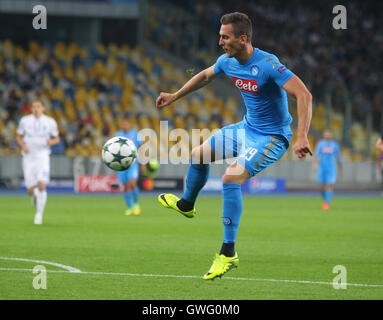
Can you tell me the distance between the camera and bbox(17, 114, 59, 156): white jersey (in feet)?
48.6

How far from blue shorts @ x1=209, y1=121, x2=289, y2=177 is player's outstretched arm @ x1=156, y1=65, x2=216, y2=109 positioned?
0.62 metres

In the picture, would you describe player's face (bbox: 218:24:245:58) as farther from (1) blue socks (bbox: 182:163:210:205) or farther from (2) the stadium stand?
(2) the stadium stand

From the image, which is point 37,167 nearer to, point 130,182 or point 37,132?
point 37,132

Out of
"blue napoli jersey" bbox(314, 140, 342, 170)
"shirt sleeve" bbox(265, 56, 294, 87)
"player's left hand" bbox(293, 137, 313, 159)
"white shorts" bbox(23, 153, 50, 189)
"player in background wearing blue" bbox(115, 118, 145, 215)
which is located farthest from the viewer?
"blue napoli jersey" bbox(314, 140, 342, 170)

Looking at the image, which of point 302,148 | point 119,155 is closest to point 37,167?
point 119,155

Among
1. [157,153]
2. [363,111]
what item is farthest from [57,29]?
[363,111]

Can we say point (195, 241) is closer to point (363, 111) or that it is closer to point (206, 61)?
point (363, 111)

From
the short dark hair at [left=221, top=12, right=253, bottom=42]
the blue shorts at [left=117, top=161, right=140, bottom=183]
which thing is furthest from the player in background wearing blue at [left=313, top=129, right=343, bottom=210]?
the short dark hair at [left=221, top=12, right=253, bottom=42]

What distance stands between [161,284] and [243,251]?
3514mm

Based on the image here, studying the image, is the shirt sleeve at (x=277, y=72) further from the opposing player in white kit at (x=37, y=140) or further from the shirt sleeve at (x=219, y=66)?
the opposing player in white kit at (x=37, y=140)

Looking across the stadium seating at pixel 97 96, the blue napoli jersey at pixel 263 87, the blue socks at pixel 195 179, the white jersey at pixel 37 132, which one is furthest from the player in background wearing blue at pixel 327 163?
the blue napoli jersey at pixel 263 87

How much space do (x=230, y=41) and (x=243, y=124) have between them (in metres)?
1.07

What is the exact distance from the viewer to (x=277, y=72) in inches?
289

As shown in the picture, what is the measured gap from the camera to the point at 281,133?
7797 millimetres
